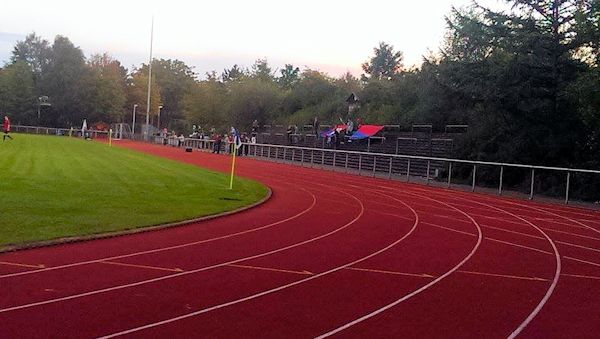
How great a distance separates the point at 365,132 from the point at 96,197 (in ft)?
91.4

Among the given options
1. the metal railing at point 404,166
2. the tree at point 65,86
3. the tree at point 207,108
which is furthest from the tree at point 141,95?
the metal railing at point 404,166

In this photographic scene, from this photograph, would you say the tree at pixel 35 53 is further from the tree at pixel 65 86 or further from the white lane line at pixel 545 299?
the white lane line at pixel 545 299

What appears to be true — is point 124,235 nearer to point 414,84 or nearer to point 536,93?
point 536,93

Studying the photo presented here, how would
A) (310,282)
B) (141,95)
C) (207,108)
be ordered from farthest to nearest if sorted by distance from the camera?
(141,95)
(207,108)
(310,282)

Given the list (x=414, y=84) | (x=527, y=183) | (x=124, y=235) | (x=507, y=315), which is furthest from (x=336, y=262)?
(x=414, y=84)

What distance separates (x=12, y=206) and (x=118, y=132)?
225ft

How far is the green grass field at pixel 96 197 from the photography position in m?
10.8

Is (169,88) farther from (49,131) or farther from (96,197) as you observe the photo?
(96,197)

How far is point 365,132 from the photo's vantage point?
40688mm

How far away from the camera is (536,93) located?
2322 cm

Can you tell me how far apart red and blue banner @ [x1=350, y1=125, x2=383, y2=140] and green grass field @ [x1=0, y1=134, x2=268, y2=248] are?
1735 cm

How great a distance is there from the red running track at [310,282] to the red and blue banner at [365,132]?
25.7 m

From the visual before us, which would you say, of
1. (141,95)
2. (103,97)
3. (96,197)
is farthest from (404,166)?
(141,95)

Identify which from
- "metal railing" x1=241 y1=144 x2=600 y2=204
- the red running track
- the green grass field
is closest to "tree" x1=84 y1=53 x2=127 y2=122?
"metal railing" x1=241 y1=144 x2=600 y2=204
